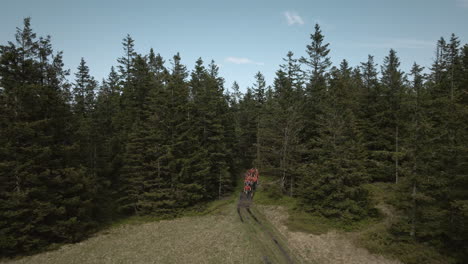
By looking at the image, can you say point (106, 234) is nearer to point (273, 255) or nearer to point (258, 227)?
point (258, 227)

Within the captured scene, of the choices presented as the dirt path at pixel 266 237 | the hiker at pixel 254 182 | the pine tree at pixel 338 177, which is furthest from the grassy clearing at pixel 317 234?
the hiker at pixel 254 182

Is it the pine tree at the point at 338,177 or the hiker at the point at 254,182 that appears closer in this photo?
the pine tree at the point at 338,177

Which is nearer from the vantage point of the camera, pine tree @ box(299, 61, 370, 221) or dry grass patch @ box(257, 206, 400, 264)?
dry grass patch @ box(257, 206, 400, 264)

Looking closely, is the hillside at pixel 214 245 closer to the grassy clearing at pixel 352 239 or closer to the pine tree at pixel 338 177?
the grassy clearing at pixel 352 239

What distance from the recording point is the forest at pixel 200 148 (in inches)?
627

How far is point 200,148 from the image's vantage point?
30.2 meters

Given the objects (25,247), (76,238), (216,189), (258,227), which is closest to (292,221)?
Result: (258,227)

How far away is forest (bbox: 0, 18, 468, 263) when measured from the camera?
15914 mm

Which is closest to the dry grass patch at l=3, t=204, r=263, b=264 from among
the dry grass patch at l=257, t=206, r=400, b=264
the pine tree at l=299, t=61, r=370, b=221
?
the dry grass patch at l=257, t=206, r=400, b=264

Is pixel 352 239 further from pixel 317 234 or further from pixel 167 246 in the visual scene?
pixel 167 246

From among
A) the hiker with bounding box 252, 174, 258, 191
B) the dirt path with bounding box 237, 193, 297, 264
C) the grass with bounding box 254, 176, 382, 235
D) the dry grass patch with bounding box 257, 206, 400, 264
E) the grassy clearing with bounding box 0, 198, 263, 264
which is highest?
the hiker with bounding box 252, 174, 258, 191

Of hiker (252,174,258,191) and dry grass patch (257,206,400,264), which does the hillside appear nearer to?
dry grass patch (257,206,400,264)

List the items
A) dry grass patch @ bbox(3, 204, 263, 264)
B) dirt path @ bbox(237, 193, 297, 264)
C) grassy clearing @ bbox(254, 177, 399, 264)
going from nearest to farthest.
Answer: dirt path @ bbox(237, 193, 297, 264) → grassy clearing @ bbox(254, 177, 399, 264) → dry grass patch @ bbox(3, 204, 263, 264)

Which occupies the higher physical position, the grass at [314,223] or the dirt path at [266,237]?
the grass at [314,223]
